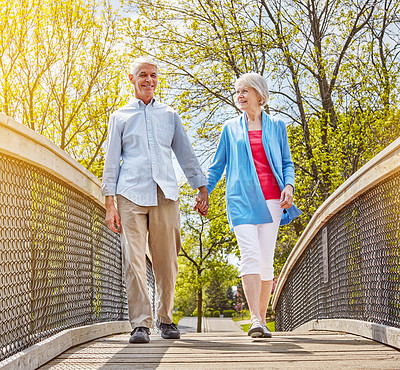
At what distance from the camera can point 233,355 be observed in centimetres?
343

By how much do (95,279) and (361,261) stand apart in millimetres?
2192

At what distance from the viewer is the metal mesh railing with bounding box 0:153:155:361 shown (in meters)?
2.86

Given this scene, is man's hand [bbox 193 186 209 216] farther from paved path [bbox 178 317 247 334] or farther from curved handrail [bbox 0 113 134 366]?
paved path [bbox 178 317 247 334]

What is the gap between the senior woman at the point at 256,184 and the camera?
15.2 ft

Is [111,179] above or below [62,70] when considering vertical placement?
below

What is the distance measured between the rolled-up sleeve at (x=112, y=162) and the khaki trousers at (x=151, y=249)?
120mm

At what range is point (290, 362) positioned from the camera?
319 centimetres

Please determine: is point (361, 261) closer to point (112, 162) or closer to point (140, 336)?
point (140, 336)

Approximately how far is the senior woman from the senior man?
0.32 metres

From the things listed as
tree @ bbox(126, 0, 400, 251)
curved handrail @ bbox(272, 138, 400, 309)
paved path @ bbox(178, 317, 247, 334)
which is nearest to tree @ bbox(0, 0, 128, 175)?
tree @ bbox(126, 0, 400, 251)

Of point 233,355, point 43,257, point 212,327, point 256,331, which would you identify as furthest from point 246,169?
point 212,327

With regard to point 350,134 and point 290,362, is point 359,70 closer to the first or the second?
point 350,134

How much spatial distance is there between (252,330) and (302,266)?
16.3ft

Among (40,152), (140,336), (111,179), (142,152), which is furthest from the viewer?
(142,152)
